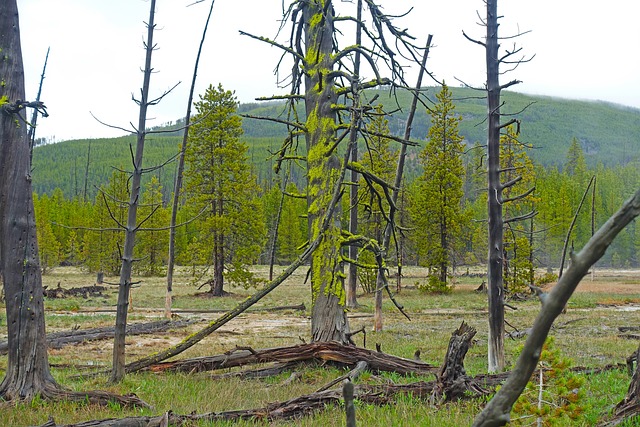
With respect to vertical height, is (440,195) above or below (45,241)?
above

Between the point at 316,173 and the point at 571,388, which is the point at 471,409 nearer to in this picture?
the point at 571,388

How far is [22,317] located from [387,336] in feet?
36.9

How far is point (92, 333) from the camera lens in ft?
51.4

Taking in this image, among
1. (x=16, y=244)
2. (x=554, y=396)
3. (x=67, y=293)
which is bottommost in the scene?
(x=67, y=293)

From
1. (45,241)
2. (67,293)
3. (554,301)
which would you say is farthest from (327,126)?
(45,241)

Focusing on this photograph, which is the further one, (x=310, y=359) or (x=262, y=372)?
(x=310, y=359)

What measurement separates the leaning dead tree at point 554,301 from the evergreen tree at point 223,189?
111 ft

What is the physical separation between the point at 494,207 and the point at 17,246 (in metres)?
6.89

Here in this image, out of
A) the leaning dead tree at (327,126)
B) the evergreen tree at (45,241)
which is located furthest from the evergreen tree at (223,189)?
the evergreen tree at (45,241)

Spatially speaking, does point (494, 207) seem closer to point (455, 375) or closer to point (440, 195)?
point (455, 375)

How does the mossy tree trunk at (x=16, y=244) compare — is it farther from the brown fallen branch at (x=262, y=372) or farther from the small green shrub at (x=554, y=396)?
the small green shrub at (x=554, y=396)

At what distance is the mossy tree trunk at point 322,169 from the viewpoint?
8953 millimetres

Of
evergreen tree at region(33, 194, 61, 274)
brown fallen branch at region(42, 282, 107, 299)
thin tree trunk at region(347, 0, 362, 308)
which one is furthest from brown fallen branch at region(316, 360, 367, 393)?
evergreen tree at region(33, 194, 61, 274)

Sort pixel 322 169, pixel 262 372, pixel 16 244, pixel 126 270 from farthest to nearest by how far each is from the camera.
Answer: pixel 322 169, pixel 262 372, pixel 126 270, pixel 16 244
